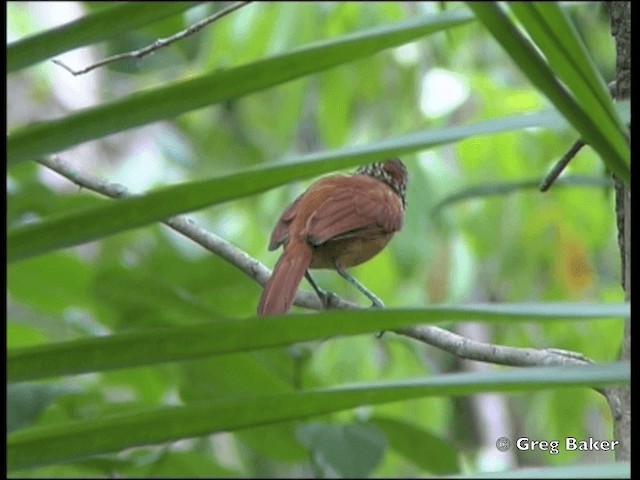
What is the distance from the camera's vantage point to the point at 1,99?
117 cm

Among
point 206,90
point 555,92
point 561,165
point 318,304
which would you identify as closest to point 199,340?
point 206,90

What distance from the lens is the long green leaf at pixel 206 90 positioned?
2.80ft

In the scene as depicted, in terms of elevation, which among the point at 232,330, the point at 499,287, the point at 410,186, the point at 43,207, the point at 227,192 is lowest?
the point at 232,330

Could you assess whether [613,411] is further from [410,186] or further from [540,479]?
[410,186]

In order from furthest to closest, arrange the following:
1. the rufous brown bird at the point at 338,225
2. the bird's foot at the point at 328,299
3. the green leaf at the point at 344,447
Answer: the rufous brown bird at the point at 338,225 → the bird's foot at the point at 328,299 → the green leaf at the point at 344,447

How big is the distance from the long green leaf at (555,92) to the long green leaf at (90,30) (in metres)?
0.22

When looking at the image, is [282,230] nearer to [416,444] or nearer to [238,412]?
[416,444]

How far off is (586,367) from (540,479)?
0.10m

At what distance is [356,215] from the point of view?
134 inches

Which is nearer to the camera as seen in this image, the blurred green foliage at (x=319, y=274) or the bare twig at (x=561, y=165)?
the bare twig at (x=561, y=165)

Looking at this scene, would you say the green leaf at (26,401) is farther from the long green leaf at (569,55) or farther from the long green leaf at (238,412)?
the long green leaf at (569,55)

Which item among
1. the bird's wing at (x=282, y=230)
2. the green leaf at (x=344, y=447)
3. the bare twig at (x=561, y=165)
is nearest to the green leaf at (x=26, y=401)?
the green leaf at (x=344, y=447)
